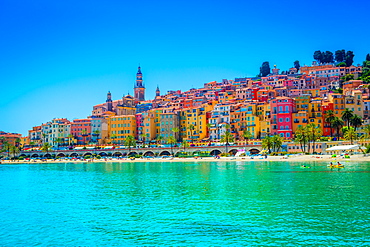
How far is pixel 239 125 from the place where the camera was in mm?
126750

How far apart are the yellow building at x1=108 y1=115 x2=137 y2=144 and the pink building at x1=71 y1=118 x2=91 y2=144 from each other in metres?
13.4

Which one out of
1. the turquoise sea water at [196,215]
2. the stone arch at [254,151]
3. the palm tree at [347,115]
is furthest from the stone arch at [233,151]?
the turquoise sea water at [196,215]

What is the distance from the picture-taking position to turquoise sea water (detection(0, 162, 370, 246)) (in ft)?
85.1

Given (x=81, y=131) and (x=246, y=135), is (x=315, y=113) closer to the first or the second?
(x=246, y=135)

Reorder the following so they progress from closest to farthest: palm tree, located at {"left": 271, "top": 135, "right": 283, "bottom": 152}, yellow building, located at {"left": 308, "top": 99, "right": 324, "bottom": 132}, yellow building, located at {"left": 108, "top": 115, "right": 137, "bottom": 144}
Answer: palm tree, located at {"left": 271, "top": 135, "right": 283, "bottom": 152}, yellow building, located at {"left": 308, "top": 99, "right": 324, "bottom": 132}, yellow building, located at {"left": 108, "top": 115, "right": 137, "bottom": 144}

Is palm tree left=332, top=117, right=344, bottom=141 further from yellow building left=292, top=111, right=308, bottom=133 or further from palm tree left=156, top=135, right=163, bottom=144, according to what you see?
palm tree left=156, top=135, right=163, bottom=144

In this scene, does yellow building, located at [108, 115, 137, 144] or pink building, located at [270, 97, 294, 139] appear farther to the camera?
yellow building, located at [108, 115, 137, 144]

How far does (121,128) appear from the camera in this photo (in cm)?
14862

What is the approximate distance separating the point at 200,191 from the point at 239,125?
82.2m

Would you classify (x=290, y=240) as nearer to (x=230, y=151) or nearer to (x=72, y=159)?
(x=230, y=151)

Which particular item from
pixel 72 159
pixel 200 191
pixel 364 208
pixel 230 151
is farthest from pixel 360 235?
pixel 72 159

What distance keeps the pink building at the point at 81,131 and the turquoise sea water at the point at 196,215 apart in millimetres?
108763

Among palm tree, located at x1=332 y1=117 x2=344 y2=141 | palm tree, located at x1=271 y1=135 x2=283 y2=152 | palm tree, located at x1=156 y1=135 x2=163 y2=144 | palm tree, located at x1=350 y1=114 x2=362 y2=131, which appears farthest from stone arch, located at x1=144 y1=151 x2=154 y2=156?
palm tree, located at x1=350 y1=114 x2=362 y2=131

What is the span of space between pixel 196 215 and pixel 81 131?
439 feet
